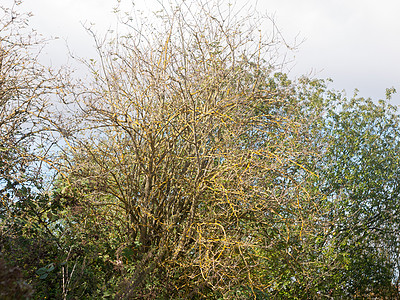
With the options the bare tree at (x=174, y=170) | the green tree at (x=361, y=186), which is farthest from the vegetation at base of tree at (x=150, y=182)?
the green tree at (x=361, y=186)

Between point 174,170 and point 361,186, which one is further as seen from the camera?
point 361,186

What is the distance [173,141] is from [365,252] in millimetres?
5893

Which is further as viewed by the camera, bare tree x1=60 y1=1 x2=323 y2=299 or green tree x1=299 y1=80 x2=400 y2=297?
green tree x1=299 y1=80 x2=400 y2=297

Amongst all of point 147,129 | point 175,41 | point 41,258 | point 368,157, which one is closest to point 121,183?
point 147,129

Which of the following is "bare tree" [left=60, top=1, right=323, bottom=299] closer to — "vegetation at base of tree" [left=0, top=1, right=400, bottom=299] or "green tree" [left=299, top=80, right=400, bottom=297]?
"vegetation at base of tree" [left=0, top=1, right=400, bottom=299]

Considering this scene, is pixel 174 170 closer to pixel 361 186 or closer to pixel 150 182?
pixel 150 182

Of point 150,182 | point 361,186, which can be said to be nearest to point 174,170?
point 150,182

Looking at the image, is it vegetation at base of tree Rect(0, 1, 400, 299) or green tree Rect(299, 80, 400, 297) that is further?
green tree Rect(299, 80, 400, 297)

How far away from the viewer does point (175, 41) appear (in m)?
5.87

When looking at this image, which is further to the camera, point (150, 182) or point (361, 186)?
point (361, 186)

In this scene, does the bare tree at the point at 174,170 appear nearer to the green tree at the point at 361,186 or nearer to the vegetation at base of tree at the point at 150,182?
the vegetation at base of tree at the point at 150,182

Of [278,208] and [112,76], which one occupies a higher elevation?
[112,76]

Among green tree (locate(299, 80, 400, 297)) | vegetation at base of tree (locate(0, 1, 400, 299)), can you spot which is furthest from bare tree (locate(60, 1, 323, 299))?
green tree (locate(299, 80, 400, 297))

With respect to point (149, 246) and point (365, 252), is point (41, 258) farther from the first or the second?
point (365, 252)
